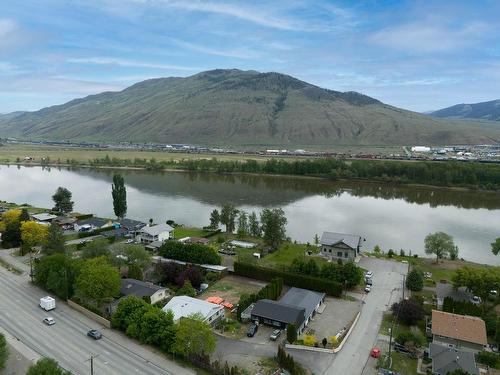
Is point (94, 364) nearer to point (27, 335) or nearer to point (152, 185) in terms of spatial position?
point (27, 335)

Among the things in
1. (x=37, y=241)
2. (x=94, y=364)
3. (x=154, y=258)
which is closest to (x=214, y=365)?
(x=94, y=364)

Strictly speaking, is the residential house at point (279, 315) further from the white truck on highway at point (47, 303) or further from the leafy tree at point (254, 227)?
the leafy tree at point (254, 227)

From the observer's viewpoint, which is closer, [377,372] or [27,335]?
[377,372]

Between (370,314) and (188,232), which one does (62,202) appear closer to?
(188,232)

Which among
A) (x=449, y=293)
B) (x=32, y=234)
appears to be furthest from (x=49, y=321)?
(x=449, y=293)

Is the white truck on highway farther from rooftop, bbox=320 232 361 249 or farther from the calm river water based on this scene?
the calm river water

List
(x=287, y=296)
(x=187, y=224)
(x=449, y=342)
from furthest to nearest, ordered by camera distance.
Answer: (x=187, y=224)
(x=287, y=296)
(x=449, y=342)

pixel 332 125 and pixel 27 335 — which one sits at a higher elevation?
pixel 332 125
